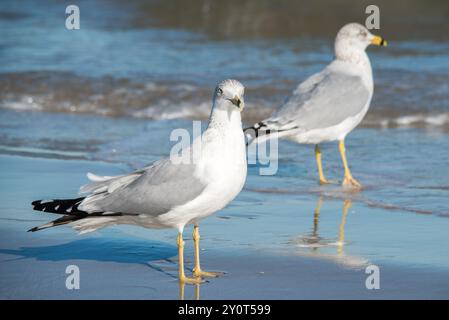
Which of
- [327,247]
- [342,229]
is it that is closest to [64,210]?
[327,247]

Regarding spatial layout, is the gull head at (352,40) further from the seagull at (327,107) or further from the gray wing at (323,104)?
the gray wing at (323,104)

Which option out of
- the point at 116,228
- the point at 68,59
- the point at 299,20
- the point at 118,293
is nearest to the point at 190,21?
the point at 299,20

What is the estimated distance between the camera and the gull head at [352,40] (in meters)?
9.73

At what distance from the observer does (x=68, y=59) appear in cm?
1524

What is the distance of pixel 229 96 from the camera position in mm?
5723

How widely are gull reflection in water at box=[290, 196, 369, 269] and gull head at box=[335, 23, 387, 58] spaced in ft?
9.94

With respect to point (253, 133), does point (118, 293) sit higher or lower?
lower

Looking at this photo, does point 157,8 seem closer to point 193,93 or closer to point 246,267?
point 193,93

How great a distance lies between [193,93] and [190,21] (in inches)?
257

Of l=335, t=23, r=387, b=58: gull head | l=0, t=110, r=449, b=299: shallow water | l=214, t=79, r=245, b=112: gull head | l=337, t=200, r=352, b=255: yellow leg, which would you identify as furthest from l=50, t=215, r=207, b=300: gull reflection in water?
l=335, t=23, r=387, b=58: gull head

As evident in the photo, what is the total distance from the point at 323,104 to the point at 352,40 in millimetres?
958

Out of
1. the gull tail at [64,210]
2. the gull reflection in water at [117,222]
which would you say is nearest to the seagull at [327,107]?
the gull reflection in water at [117,222]

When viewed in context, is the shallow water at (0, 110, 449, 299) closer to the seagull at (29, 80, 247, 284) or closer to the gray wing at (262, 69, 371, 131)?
the seagull at (29, 80, 247, 284)
